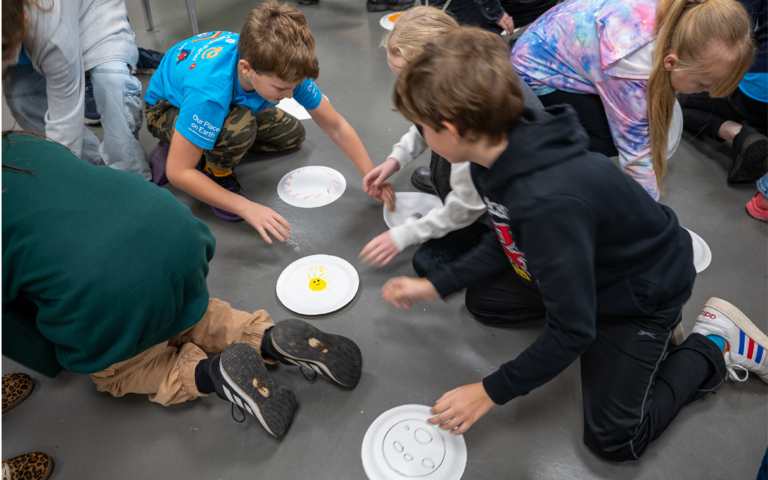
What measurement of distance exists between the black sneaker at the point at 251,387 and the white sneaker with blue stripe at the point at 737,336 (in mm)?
1078

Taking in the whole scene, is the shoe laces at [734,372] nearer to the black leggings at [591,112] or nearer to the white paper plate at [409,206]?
the black leggings at [591,112]

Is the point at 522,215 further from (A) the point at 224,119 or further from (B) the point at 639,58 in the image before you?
(A) the point at 224,119

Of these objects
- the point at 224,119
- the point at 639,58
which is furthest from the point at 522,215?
the point at 224,119

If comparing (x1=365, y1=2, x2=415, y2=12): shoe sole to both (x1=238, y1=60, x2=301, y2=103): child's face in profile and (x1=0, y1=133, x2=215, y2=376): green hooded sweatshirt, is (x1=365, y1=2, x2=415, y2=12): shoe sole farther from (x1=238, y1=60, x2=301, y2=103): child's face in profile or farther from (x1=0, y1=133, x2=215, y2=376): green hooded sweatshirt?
(x1=0, y1=133, x2=215, y2=376): green hooded sweatshirt

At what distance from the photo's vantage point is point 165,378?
3.69ft

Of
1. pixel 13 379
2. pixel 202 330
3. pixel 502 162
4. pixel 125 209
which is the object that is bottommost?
pixel 13 379

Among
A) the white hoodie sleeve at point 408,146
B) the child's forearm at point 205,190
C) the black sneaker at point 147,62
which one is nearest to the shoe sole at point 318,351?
the child's forearm at point 205,190

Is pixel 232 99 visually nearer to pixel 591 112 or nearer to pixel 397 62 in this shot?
pixel 397 62

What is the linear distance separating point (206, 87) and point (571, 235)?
1179mm

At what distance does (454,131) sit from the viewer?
2.70ft

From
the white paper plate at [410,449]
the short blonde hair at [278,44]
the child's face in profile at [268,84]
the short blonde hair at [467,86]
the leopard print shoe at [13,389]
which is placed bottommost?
the leopard print shoe at [13,389]

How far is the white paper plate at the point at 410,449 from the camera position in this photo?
1.05 meters

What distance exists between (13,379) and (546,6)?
2632 mm

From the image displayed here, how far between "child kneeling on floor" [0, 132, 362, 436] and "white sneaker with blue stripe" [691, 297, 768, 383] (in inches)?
37.9
